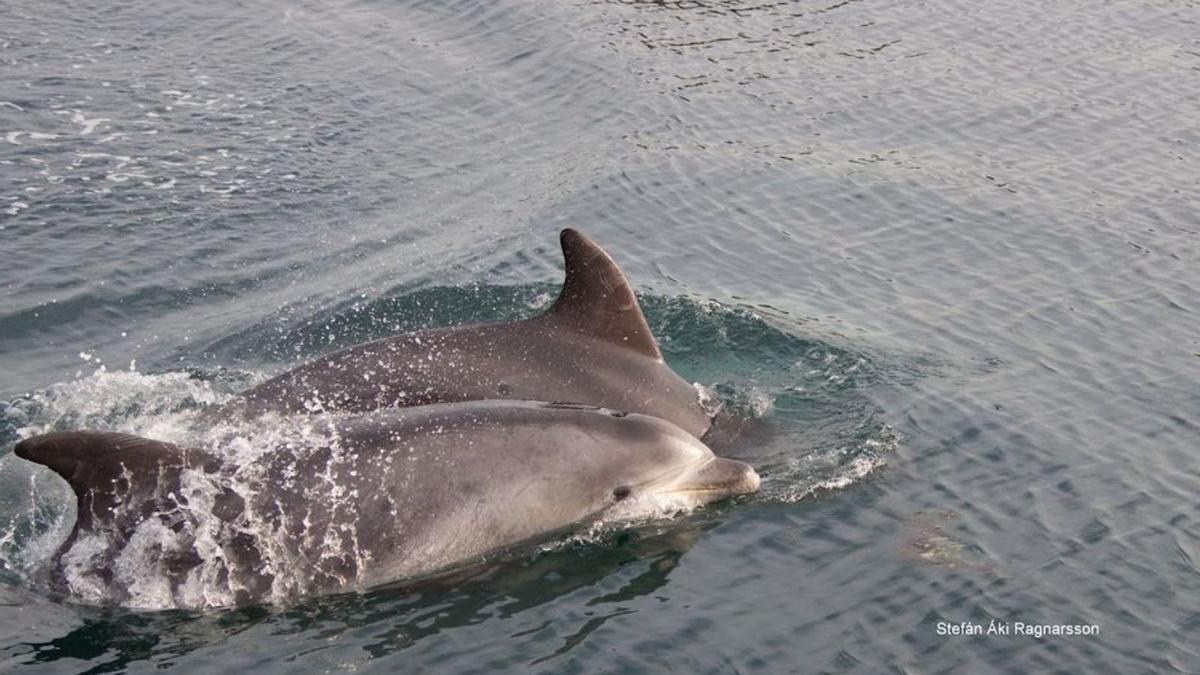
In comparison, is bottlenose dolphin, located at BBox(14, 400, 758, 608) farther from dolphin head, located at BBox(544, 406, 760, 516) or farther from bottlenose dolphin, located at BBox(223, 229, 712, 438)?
bottlenose dolphin, located at BBox(223, 229, 712, 438)

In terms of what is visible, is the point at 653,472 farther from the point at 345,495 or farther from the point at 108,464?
the point at 108,464

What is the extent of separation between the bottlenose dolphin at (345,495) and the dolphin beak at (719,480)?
34 mm

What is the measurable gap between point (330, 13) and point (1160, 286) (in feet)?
60.5

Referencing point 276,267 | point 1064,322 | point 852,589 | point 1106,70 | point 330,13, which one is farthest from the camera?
point 330,13

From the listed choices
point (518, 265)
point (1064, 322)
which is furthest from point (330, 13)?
point (1064, 322)

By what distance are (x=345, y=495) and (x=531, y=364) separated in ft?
9.84

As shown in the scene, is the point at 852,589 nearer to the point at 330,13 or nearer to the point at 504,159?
the point at 504,159

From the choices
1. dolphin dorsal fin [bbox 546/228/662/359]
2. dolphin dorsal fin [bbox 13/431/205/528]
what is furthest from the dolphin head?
dolphin dorsal fin [bbox 13/431/205/528]

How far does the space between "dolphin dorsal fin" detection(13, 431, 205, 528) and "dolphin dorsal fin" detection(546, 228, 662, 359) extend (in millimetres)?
4301

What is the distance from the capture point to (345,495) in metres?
12.3

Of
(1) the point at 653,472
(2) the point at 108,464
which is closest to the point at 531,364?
(1) the point at 653,472

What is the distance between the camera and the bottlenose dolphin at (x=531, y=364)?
14.3 meters

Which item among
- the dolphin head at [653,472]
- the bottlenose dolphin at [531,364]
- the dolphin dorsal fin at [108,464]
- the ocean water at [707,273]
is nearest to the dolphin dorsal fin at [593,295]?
the bottlenose dolphin at [531,364]

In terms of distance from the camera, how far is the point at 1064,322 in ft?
62.3
